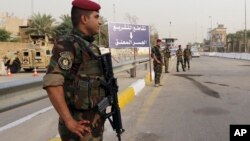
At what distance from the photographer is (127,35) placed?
664 inches

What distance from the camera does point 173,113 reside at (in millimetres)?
8984

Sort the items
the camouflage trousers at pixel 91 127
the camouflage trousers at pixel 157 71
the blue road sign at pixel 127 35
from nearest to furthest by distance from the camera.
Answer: the camouflage trousers at pixel 91 127
the camouflage trousers at pixel 157 71
the blue road sign at pixel 127 35

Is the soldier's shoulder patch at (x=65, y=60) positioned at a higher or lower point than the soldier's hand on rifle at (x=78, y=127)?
higher

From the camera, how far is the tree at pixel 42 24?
72312mm

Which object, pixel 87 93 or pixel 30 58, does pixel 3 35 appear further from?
pixel 87 93

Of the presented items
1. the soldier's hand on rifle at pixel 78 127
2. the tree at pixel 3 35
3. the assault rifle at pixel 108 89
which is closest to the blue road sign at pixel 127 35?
the assault rifle at pixel 108 89

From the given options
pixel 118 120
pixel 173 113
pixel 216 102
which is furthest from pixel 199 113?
pixel 118 120

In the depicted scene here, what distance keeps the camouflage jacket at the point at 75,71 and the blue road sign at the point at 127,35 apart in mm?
12522

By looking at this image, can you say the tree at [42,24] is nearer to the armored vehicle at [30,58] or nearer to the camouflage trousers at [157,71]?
the armored vehicle at [30,58]

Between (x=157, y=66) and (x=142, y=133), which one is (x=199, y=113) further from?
(x=157, y=66)

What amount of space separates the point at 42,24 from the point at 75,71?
71.3m

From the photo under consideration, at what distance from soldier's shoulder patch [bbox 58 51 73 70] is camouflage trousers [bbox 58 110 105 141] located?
38 centimetres

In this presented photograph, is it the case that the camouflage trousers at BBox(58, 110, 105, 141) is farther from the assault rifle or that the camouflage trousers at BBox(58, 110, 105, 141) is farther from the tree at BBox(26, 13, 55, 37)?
the tree at BBox(26, 13, 55, 37)

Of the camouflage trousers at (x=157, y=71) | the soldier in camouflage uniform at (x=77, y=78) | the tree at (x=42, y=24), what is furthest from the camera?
the tree at (x=42, y=24)
